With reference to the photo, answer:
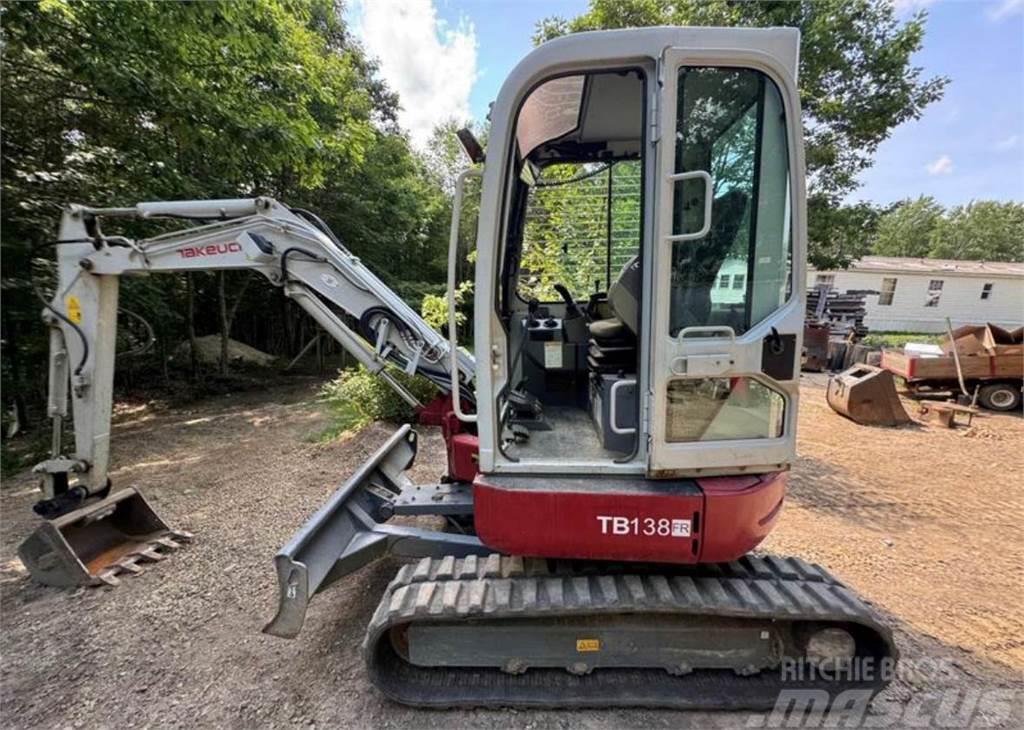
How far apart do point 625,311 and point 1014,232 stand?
64489 mm

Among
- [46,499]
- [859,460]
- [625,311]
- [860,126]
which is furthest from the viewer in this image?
[860,126]

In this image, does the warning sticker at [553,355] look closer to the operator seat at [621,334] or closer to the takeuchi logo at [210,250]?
the operator seat at [621,334]

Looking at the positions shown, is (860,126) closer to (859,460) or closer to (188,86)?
(859,460)

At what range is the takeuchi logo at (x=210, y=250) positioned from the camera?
286 centimetres

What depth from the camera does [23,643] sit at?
8.29 feet

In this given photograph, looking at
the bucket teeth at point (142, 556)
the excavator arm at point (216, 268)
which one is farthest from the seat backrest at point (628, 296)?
the bucket teeth at point (142, 556)

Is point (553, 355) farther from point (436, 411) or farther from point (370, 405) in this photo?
point (370, 405)

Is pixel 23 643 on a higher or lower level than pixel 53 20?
lower

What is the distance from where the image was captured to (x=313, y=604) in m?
2.83

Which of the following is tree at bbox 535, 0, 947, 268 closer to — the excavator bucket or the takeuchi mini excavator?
the excavator bucket

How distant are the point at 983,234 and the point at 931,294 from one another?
1377 inches

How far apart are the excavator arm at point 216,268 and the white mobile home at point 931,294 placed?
81.5ft

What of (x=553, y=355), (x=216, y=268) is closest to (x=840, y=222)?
(x=553, y=355)

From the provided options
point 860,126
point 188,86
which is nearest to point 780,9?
point 860,126
